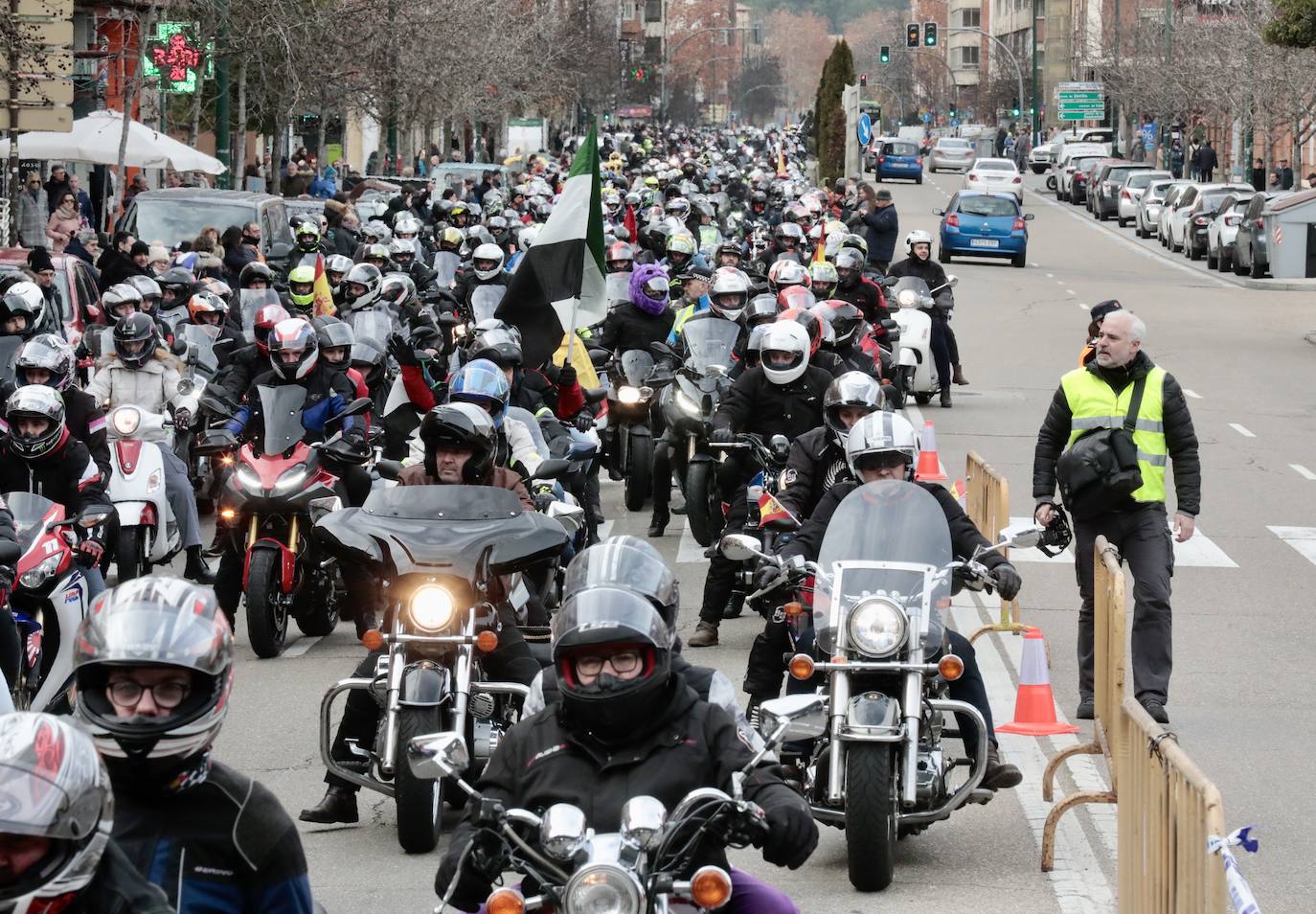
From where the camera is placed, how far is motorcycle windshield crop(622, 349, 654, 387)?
16.8m

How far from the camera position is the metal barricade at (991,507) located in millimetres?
11812

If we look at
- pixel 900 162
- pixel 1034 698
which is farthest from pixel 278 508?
pixel 900 162

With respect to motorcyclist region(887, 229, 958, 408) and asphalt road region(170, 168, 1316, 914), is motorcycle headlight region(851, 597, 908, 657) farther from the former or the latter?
motorcyclist region(887, 229, 958, 408)

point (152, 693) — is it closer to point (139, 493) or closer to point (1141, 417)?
point (1141, 417)

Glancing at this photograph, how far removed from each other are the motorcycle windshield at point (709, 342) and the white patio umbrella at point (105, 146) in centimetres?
1835

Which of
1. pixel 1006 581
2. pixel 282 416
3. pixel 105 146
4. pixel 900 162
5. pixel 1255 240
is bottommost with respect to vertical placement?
pixel 1006 581

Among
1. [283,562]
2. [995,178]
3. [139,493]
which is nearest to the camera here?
[283,562]

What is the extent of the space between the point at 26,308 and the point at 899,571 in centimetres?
816

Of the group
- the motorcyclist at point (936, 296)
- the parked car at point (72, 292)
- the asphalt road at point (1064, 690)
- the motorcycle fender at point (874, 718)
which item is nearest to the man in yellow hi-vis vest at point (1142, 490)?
the asphalt road at point (1064, 690)

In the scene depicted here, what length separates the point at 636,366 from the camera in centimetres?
1684

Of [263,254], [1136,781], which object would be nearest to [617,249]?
[263,254]

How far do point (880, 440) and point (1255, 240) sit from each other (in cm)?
3713

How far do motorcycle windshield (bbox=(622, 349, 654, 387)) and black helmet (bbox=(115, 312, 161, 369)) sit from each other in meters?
3.54

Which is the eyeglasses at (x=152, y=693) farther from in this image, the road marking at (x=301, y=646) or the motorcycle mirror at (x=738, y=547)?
the road marking at (x=301, y=646)
